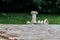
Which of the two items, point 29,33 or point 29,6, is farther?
point 29,6

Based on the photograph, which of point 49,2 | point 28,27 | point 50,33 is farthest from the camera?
point 49,2

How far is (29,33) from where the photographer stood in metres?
1.27

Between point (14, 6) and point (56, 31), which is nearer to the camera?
point (56, 31)

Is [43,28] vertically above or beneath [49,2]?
beneath

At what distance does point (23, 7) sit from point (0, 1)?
0.97 m

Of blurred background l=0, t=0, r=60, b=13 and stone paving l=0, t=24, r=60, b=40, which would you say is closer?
stone paving l=0, t=24, r=60, b=40

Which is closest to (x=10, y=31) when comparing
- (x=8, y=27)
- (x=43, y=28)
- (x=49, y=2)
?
(x=8, y=27)

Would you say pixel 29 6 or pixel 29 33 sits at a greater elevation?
pixel 29 6

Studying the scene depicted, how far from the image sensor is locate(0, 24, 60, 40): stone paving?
3.90 ft

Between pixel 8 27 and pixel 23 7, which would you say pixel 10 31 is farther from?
pixel 23 7

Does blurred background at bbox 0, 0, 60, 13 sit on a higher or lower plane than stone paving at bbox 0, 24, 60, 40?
higher

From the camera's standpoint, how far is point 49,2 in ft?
25.8

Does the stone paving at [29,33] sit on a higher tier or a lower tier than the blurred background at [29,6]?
lower

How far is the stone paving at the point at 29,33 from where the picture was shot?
1.19 meters
